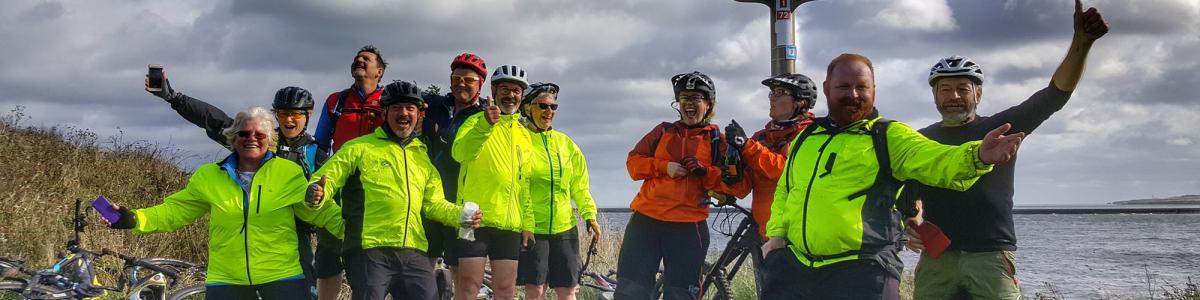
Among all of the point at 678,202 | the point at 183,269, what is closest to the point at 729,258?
the point at 678,202

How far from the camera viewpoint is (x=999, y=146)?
10.8 feet

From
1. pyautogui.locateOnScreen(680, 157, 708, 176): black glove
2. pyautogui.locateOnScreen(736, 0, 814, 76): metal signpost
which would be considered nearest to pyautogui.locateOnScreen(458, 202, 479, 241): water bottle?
pyautogui.locateOnScreen(680, 157, 708, 176): black glove

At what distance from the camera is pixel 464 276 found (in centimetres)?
575

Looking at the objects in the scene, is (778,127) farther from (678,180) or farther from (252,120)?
(252,120)

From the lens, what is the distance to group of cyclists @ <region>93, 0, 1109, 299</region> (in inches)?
152

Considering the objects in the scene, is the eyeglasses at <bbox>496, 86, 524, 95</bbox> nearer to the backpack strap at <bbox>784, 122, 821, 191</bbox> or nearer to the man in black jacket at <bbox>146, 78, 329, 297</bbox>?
the man in black jacket at <bbox>146, 78, 329, 297</bbox>

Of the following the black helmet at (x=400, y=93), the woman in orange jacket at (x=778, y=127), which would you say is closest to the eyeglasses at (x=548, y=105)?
the black helmet at (x=400, y=93)

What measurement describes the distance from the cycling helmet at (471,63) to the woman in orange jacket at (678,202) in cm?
123

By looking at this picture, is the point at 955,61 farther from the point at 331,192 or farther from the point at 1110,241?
the point at 1110,241

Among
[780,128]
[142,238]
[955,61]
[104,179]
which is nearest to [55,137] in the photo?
[104,179]

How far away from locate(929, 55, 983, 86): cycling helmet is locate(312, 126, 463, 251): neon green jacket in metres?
2.74

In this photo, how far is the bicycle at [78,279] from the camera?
7.99m

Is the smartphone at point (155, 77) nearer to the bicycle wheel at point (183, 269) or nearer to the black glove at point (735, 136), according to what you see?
the bicycle wheel at point (183, 269)

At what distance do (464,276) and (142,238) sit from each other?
7754mm
